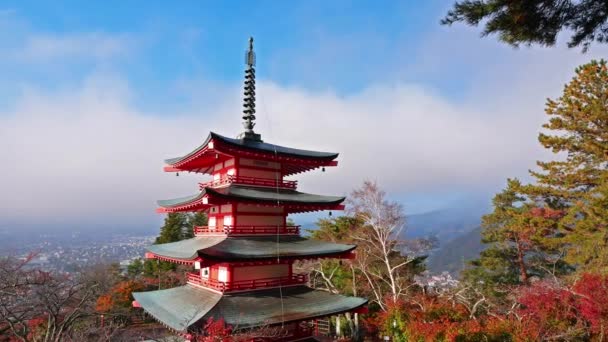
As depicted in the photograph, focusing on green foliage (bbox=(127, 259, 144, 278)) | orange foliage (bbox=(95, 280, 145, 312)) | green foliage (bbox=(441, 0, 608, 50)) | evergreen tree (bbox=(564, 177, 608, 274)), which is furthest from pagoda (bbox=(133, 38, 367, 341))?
green foliage (bbox=(127, 259, 144, 278))

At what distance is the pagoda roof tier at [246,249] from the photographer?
13094 millimetres

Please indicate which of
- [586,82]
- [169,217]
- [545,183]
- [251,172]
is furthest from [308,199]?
[169,217]

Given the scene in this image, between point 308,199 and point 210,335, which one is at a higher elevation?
point 308,199

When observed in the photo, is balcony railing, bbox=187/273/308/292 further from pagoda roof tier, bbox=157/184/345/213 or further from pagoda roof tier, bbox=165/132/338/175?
pagoda roof tier, bbox=165/132/338/175

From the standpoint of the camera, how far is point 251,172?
16.0 meters

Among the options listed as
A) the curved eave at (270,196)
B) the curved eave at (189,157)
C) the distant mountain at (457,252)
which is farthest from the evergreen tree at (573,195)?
the distant mountain at (457,252)

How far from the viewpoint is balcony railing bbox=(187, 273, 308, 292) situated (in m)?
13.8

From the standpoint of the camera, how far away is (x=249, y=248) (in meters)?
14.1

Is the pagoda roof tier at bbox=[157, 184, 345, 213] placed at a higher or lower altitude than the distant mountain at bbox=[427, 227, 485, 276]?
higher

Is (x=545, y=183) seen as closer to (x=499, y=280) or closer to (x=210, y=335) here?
(x=499, y=280)

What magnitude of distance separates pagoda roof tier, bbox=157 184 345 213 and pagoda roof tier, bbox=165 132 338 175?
141 cm

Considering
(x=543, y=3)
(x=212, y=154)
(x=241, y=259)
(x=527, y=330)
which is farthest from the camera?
(x=527, y=330)

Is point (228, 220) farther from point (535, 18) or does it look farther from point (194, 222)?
point (194, 222)

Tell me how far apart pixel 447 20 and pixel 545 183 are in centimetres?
2700
